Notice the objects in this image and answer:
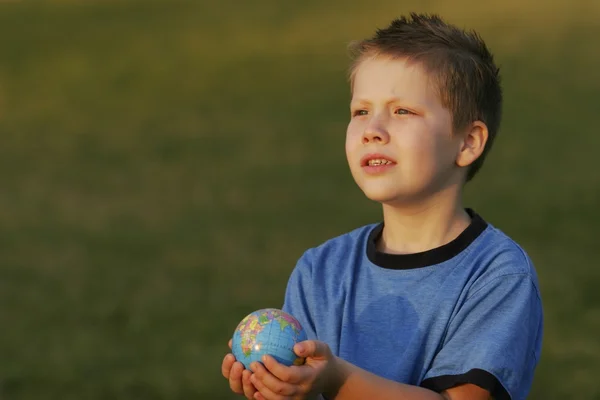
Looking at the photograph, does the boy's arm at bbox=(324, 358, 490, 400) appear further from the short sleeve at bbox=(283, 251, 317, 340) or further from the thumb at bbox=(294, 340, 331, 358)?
the short sleeve at bbox=(283, 251, 317, 340)

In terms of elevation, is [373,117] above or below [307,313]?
above

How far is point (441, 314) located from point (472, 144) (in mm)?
640

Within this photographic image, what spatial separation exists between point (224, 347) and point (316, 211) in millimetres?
3786

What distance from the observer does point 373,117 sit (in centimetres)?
386

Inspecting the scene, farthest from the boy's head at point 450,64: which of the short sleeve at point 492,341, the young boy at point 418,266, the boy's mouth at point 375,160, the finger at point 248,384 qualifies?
the finger at point 248,384

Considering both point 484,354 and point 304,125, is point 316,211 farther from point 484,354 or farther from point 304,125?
point 484,354

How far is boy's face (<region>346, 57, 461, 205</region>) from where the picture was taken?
381 centimetres

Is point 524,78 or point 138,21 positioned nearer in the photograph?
point 524,78

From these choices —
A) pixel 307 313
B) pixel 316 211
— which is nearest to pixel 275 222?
pixel 316 211

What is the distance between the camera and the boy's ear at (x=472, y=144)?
4.01 meters

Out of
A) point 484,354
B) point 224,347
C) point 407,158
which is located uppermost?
point 407,158

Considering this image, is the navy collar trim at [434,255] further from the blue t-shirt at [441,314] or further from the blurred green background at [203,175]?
the blurred green background at [203,175]

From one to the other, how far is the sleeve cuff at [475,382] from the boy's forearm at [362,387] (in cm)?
8

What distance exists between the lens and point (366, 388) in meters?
3.52
